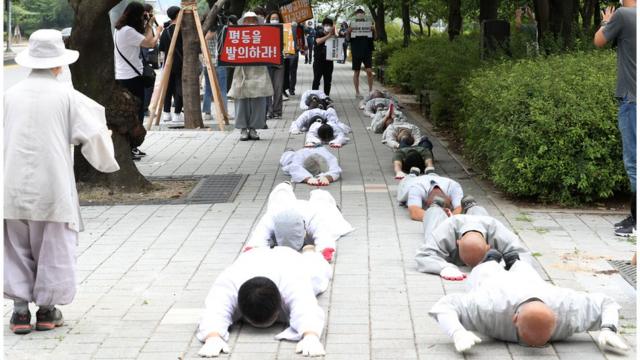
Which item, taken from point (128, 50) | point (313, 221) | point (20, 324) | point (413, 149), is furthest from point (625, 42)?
point (128, 50)

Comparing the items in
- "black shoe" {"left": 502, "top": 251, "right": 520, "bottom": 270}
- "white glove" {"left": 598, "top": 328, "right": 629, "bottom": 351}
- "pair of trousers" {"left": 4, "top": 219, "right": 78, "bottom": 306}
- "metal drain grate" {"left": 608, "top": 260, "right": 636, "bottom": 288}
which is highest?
"pair of trousers" {"left": 4, "top": 219, "right": 78, "bottom": 306}

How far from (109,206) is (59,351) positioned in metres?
4.60

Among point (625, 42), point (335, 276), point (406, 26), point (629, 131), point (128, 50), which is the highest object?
point (625, 42)

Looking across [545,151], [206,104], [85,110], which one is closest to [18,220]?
[85,110]

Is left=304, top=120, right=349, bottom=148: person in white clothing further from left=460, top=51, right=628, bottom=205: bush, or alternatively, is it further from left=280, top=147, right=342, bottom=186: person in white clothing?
left=460, top=51, right=628, bottom=205: bush

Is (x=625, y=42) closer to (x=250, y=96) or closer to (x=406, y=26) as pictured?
(x=250, y=96)

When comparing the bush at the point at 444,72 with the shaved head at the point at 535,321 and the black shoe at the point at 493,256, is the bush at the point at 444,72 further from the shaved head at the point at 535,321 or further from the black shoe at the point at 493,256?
the shaved head at the point at 535,321

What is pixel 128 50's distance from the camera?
44.5ft

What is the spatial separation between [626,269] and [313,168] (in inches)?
189

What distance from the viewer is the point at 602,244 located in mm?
8180

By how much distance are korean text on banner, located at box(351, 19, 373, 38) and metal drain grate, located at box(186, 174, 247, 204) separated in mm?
11017

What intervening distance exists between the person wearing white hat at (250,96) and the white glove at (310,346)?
10093mm

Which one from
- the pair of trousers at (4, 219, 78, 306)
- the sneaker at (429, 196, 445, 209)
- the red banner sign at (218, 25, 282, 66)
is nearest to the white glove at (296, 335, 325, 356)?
the pair of trousers at (4, 219, 78, 306)

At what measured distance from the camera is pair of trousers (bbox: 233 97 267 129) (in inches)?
613
